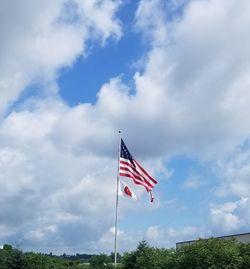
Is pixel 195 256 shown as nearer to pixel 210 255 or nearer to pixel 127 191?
pixel 210 255

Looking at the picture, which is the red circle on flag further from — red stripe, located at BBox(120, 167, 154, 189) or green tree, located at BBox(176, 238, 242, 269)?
green tree, located at BBox(176, 238, 242, 269)

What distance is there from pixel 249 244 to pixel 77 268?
31.3 metres

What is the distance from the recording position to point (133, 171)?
40.2m

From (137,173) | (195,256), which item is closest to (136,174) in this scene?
(137,173)

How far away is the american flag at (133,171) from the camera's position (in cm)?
3928

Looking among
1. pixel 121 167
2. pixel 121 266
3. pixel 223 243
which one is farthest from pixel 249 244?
pixel 121 266

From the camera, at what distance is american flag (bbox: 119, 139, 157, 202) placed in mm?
39281

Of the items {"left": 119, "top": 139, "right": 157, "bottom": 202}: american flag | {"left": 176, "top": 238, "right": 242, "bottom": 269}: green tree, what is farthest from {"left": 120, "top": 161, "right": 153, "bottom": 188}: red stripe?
{"left": 176, "top": 238, "right": 242, "bottom": 269}: green tree

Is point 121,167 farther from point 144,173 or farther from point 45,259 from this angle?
point 45,259

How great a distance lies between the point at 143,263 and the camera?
159 ft

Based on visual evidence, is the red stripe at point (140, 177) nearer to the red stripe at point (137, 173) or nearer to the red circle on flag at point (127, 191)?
the red stripe at point (137, 173)

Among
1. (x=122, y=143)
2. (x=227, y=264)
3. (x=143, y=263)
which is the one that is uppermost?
(x=122, y=143)

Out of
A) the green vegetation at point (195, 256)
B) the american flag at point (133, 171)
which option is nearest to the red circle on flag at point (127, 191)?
the american flag at point (133, 171)

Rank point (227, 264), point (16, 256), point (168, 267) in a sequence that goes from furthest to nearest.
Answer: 1. point (16, 256)
2. point (168, 267)
3. point (227, 264)
